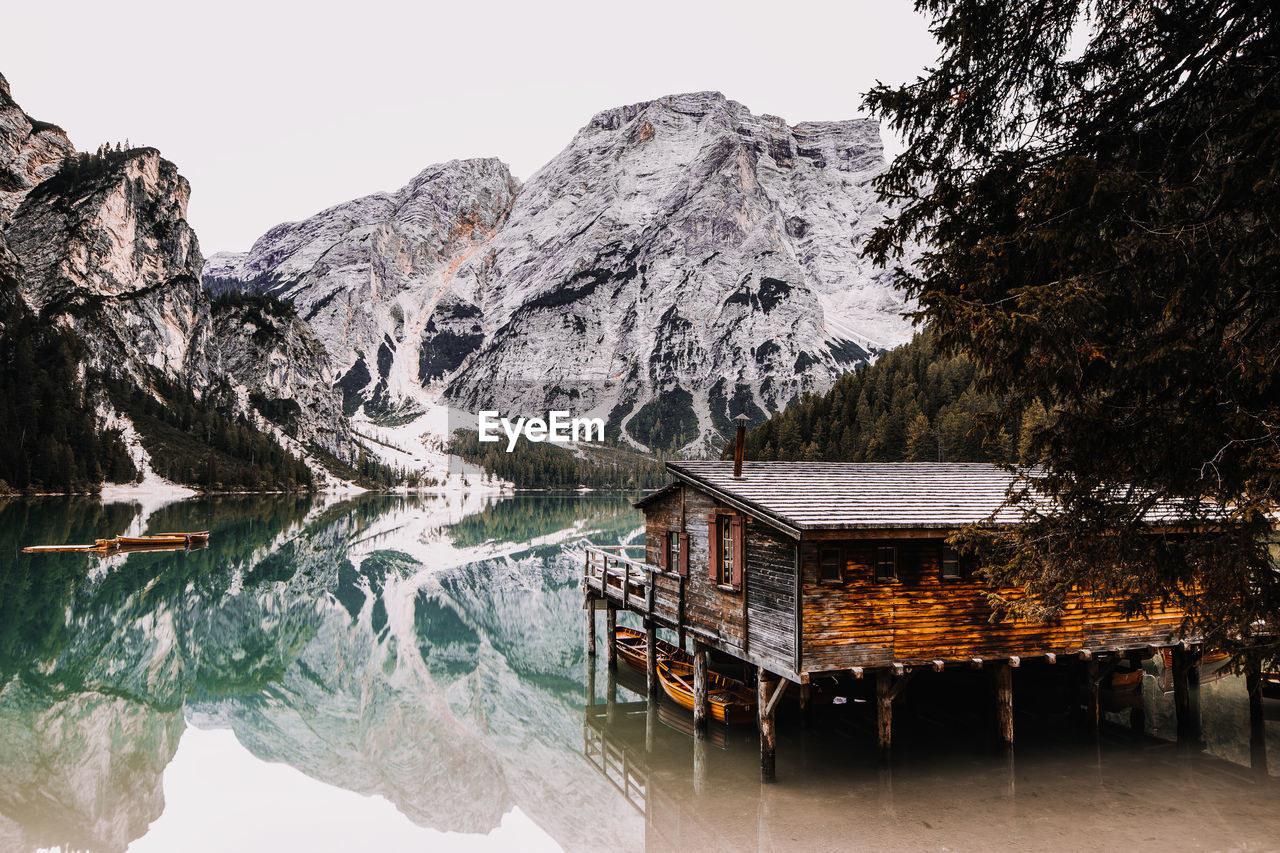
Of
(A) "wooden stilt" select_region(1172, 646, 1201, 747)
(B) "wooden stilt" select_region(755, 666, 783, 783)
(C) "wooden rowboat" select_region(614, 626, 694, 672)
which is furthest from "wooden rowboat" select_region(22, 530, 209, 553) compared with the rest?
(A) "wooden stilt" select_region(1172, 646, 1201, 747)

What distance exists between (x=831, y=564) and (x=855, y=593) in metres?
0.77

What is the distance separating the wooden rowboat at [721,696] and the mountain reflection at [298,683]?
3.07 m

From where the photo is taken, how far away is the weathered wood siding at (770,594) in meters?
16.6

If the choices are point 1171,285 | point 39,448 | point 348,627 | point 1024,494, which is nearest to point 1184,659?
point 1024,494

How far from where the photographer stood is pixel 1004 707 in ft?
60.8

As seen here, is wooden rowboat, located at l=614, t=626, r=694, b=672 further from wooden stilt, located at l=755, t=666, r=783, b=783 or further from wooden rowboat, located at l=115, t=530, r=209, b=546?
wooden rowboat, located at l=115, t=530, r=209, b=546

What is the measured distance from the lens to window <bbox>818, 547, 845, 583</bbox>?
54.2 ft

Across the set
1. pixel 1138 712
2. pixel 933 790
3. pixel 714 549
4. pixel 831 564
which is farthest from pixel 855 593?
pixel 1138 712

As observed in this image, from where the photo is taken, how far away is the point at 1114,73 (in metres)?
10.3

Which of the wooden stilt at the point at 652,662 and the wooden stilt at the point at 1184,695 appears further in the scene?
the wooden stilt at the point at 652,662

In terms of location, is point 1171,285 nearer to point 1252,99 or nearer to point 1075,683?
point 1252,99

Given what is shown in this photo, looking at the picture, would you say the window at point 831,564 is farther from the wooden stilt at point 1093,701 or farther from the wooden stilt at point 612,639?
the wooden stilt at point 612,639

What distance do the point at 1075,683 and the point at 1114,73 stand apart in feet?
56.8

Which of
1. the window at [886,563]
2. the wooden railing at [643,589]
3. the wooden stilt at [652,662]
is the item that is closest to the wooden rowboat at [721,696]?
the wooden stilt at [652,662]
